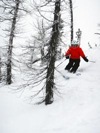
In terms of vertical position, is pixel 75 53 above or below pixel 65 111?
above

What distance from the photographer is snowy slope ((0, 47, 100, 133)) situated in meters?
5.93

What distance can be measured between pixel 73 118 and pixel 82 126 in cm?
69

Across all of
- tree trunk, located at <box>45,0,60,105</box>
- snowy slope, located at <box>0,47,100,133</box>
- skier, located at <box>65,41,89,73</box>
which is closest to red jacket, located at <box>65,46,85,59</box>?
skier, located at <box>65,41,89,73</box>

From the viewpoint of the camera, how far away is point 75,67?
1004 centimetres

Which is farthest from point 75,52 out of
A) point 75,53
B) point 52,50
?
point 52,50

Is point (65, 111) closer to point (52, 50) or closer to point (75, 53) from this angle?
point (52, 50)

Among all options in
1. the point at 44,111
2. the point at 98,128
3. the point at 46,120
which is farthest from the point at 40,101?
the point at 98,128

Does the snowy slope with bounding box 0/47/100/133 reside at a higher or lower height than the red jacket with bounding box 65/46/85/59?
lower

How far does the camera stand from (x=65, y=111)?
6.99 m

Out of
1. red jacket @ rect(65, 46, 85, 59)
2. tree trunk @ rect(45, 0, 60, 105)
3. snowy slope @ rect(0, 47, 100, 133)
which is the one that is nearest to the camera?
snowy slope @ rect(0, 47, 100, 133)

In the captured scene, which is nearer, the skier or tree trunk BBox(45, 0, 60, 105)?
tree trunk BBox(45, 0, 60, 105)

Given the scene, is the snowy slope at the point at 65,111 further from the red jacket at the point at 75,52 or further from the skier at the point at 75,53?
the red jacket at the point at 75,52

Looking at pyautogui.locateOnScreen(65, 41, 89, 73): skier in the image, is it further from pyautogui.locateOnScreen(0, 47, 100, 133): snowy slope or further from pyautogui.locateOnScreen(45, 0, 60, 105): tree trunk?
pyautogui.locateOnScreen(45, 0, 60, 105): tree trunk

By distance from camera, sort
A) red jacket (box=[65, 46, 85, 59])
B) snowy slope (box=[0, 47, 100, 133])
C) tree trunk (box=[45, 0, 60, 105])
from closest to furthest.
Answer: snowy slope (box=[0, 47, 100, 133]) → tree trunk (box=[45, 0, 60, 105]) → red jacket (box=[65, 46, 85, 59])
